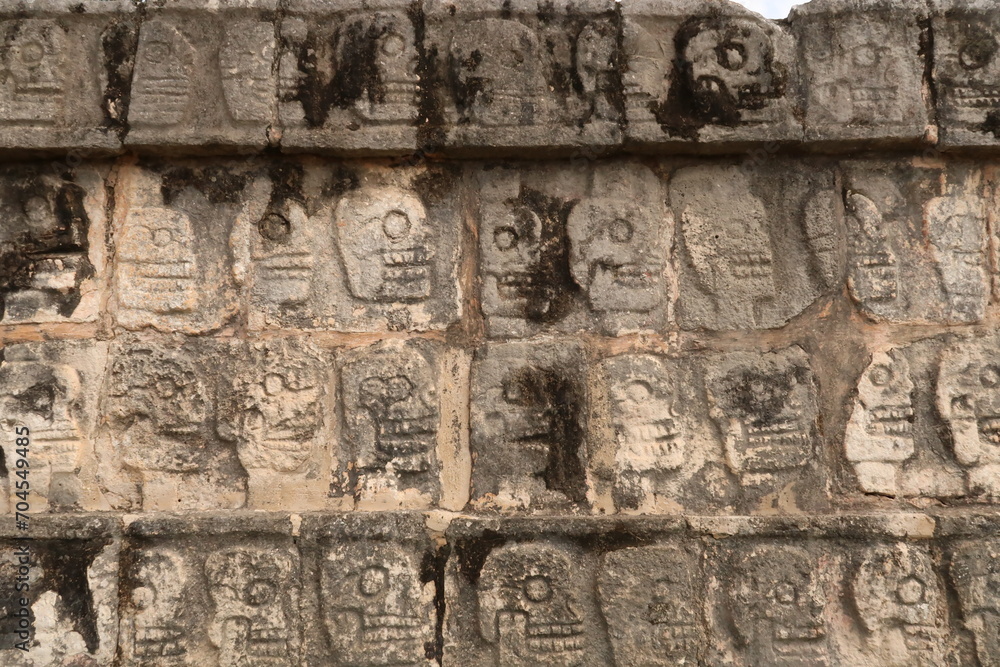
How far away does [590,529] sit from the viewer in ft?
10.7

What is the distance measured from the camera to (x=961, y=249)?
3.51 metres

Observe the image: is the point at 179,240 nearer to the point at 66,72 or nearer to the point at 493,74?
the point at 66,72

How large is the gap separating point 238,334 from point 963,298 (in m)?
2.68

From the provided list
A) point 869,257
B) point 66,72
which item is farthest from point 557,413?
point 66,72

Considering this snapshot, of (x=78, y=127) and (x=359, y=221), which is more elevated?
(x=78, y=127)

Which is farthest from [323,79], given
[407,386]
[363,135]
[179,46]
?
[407,386]

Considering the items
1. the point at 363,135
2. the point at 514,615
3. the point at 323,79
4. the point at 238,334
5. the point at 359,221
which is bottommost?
the point at 514,615

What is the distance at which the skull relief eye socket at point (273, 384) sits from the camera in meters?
3.36

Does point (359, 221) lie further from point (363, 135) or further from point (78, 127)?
point (78, 127)

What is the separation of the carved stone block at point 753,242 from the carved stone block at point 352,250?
0.88 metres

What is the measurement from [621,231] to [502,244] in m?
0.45

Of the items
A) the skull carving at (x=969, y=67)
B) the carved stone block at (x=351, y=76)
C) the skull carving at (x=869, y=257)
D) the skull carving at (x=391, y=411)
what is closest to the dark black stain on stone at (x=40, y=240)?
the carved stone block at (x=351, y=76)

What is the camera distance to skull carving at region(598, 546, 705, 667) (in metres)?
3.23

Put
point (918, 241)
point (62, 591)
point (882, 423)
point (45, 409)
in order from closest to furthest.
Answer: point (62, 591)
point (45, 409)
point (882, 423)
point (918, 241)
